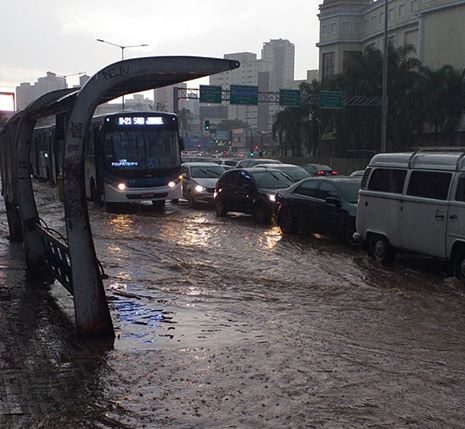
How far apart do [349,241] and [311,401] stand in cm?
902

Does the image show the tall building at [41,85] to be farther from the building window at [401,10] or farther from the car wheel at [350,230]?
the car wheel at [350,230]

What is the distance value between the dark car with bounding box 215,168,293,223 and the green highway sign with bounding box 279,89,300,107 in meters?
Result: 28.7

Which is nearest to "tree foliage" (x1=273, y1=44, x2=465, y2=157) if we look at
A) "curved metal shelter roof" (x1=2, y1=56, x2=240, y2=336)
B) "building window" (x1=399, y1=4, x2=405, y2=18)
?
"building window" (x1=399, y1=4, x2=405, y2=18)

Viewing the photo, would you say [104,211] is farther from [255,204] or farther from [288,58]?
[288,58]

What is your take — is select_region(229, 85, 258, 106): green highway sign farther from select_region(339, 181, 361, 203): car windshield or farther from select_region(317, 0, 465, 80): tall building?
select_region(339, 181, 361, 203): car windshield

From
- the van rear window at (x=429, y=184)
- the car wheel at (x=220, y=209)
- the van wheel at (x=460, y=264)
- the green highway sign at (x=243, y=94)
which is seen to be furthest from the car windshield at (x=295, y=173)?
the green highway sign at (x=243, y=94)

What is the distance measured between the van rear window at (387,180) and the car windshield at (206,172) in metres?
12.7

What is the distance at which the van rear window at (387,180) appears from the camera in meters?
11.3

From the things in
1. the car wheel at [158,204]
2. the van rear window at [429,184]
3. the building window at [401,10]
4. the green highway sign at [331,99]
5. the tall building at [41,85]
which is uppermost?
the building window at [401,10]

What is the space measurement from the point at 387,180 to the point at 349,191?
287cm

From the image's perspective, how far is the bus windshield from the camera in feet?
70.6

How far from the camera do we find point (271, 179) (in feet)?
63.3

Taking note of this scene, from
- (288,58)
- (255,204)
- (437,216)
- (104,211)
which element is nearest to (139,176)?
(104,211)

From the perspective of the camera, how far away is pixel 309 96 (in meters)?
56.4
